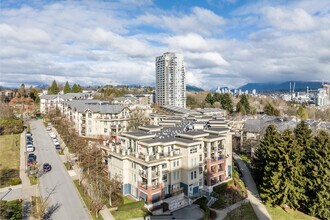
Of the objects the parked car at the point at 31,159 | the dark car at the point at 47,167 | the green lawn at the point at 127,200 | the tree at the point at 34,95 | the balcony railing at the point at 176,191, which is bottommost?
the green lawn at the point at 127,200

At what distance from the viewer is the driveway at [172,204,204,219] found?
29219mm

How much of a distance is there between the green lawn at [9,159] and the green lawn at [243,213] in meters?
26.4

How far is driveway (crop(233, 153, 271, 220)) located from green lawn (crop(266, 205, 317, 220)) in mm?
715

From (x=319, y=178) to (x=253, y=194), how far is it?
9.71 meters

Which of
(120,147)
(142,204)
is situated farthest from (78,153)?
(142,204)

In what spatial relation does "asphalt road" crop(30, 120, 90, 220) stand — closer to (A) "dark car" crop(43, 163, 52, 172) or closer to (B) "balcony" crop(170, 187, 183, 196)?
(A) "dark car" crop(43, 163, 52, 172)

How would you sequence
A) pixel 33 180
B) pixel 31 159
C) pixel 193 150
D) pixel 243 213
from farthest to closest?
pixel 31 159 → pixel 33 180 → pixel 193 150 → pixel 243 213

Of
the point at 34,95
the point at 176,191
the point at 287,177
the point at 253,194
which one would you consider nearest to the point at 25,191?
the point at 176,191

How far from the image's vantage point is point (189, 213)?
3006cm

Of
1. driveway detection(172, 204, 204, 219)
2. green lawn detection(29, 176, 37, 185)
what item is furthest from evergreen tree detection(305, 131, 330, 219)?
green lawn detection(29, 176, 37, 185)

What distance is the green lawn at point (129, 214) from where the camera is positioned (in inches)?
1081

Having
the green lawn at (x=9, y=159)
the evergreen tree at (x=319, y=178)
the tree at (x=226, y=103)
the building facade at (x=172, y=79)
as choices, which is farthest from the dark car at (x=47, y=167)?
the building facade at (x=172, y=79)

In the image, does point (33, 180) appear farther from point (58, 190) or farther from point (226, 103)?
point (226, 103)

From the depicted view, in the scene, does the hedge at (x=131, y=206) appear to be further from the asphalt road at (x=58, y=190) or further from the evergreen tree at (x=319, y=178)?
the evergreen tree at (x=319, y=178)
